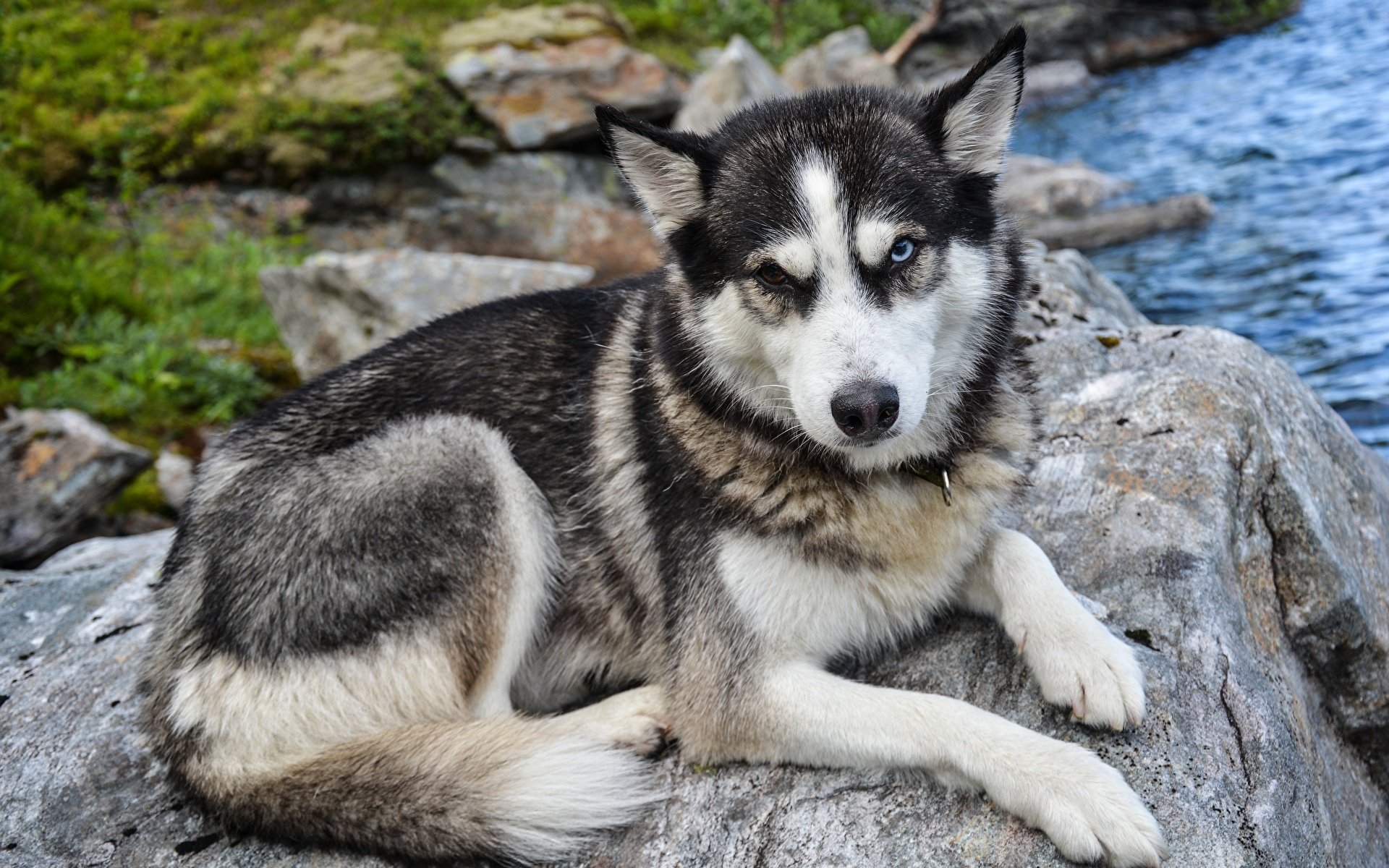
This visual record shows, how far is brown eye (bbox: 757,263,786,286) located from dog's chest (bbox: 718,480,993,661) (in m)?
0.78

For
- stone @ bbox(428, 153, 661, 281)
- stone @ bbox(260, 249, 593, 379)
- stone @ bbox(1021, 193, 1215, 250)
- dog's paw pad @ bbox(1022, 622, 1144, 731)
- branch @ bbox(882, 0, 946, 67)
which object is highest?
dog's paw pad @ bbox(1022, 622, 1144, 731)

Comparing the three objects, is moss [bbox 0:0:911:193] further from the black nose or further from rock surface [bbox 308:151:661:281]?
the black nose

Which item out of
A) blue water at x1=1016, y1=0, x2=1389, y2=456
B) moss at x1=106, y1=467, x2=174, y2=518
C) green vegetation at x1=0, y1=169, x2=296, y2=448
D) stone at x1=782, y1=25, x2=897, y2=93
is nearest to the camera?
moss at x1=106, y1=467, x2=174, y2=518

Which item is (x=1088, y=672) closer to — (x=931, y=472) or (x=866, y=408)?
(x=931, y=472)

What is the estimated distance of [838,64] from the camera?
18094 millimetres

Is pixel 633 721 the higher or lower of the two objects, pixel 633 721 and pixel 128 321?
the higher

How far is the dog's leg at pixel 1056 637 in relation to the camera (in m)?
2.85

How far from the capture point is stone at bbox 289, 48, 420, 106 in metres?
12.5

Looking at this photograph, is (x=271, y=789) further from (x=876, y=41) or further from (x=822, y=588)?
(x=876, y=41)

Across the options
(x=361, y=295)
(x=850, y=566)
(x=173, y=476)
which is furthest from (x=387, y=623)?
(x=361, y=295)

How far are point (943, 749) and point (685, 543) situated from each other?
43.4 inches

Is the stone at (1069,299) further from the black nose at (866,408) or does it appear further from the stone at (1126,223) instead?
the stone at (1126,223)

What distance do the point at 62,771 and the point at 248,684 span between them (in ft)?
3.41

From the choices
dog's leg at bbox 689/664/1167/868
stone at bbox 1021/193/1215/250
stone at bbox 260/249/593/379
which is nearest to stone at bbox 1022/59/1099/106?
stone at bbox 1021/193/1215/250
